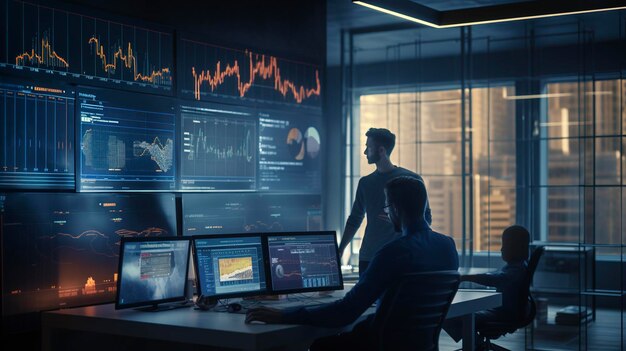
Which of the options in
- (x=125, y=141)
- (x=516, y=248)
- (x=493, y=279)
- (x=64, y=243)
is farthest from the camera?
(x=516, y=248)

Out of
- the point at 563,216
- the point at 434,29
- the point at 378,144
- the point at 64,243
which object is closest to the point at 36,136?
the point at 64,243

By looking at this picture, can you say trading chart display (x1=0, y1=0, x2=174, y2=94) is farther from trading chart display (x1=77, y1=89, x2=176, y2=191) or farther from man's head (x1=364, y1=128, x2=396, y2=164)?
man's head (x1=364, y1=128, x2=396, y2=164)

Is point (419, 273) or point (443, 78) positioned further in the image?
point (443, 78)

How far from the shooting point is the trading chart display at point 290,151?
7.18 metres

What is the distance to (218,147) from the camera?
6680 mm

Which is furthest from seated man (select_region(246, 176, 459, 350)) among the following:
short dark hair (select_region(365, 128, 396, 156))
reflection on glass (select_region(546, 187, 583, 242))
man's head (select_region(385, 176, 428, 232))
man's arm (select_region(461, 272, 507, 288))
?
reflection on glass (select_region(546, 187, 583, 242))

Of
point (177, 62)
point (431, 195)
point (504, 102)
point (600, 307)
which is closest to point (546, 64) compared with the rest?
point (504, 102)

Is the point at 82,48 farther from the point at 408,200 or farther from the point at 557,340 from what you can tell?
the point at 557,340

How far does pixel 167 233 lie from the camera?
6047mm

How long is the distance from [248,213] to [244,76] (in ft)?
3.66

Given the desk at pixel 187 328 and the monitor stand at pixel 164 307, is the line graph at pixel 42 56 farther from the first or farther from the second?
the monitor stand at pixel 164 307

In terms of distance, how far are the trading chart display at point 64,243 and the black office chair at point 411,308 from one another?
2.23 meters

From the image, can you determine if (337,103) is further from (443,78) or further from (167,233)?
(167,233)

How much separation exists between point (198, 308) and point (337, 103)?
885 centimetres
